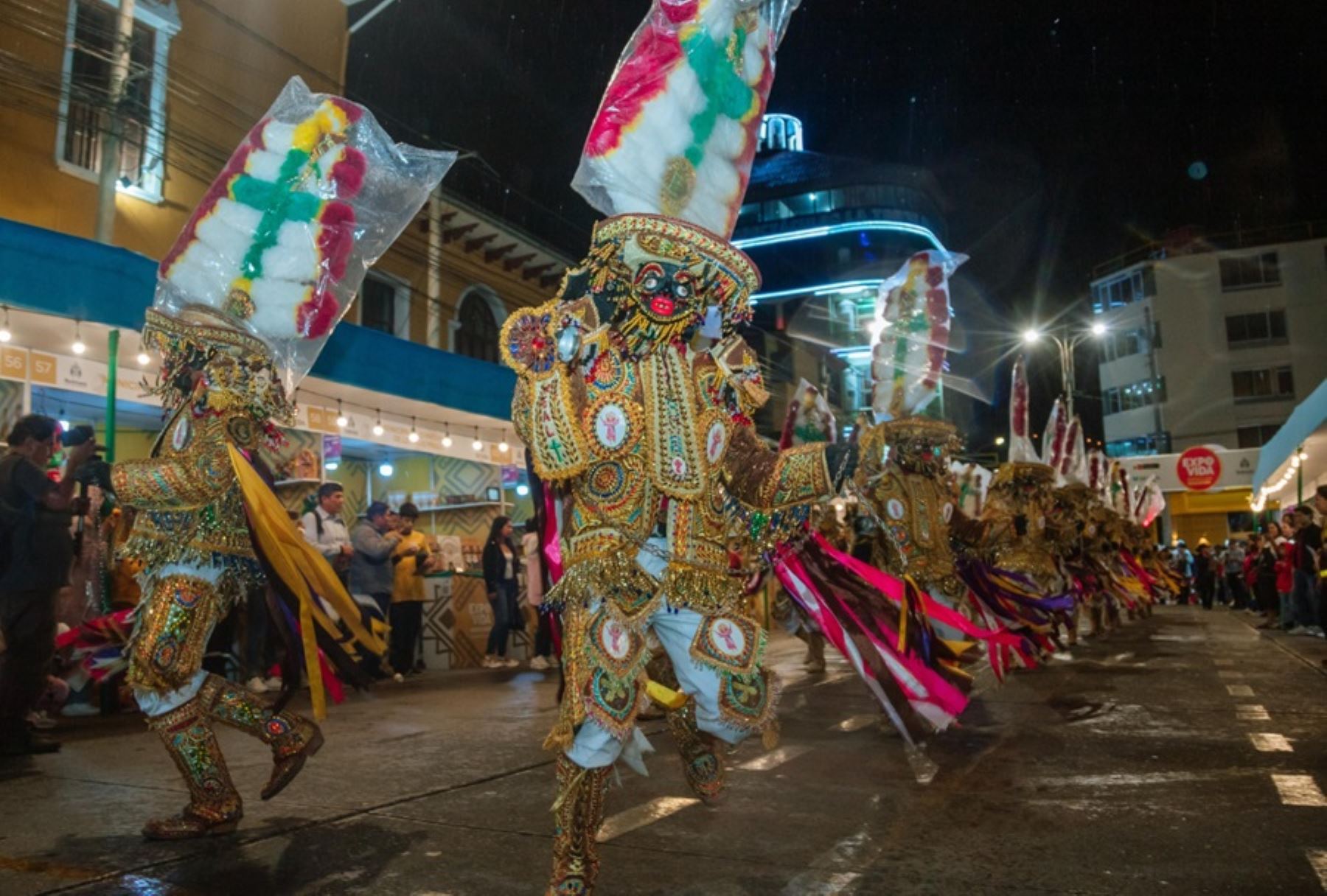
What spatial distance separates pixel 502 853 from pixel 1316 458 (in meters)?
21.9

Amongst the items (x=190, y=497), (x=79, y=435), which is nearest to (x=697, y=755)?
(x=190, y=497)

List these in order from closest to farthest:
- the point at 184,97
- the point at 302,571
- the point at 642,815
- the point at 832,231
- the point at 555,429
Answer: the point at 555,429 → the point at 642,815 → the point at 302,571 → the point at 184,97 → the point at 832,231

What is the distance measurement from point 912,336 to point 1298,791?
506cm

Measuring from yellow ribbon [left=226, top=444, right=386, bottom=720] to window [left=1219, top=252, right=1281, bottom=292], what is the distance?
1998 inches

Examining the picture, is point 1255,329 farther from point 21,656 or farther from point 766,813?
point 21,656

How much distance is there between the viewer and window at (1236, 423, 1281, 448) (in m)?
45.1

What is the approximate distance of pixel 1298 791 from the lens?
464cm

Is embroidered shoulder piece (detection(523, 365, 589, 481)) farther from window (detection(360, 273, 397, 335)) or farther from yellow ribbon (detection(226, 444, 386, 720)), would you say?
window (detection(360, 273, 397, 335))

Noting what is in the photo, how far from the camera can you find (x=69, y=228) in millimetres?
13070

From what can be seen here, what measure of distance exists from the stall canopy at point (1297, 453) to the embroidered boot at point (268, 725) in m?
16.0

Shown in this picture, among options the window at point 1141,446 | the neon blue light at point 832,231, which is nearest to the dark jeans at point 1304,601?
the window at point 1141,446

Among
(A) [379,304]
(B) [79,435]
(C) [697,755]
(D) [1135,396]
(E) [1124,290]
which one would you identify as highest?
(E) [1124,290]

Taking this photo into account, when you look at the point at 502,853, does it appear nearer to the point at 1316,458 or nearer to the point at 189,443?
the point at 189,443

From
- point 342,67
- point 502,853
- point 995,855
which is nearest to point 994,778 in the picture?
Answer: point 995,855
